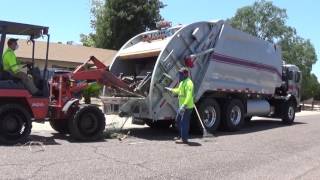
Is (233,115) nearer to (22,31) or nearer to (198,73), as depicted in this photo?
(198,73)

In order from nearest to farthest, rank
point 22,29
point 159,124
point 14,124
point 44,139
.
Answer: point 14,124, point 22,29, point 44,139, point 159,124

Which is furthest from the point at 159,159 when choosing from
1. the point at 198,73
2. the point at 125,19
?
the point at 125,19

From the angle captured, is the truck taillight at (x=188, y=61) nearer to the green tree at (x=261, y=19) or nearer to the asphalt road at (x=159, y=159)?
the asphalt road at (x=159, y=159)

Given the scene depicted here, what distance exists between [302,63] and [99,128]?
58.1 meters

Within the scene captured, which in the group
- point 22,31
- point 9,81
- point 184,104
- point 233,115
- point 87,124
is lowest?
point 87,124

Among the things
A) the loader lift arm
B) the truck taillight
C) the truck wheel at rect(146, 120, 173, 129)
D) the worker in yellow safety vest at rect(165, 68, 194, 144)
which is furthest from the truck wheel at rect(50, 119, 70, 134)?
the truck taillight

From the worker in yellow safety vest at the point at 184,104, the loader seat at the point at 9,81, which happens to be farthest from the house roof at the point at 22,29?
the worker in yellow safety vest at the point at 184,104

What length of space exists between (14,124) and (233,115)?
7686 mm

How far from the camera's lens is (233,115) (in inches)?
662

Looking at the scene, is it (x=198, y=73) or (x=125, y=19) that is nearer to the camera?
(x=198, y=73)

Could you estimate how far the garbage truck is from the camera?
45.5 ft

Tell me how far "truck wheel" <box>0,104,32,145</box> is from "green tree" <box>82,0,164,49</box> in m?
37.0

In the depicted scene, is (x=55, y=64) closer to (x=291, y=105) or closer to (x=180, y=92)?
(x=291, y=105)

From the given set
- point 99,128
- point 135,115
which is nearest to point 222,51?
point 135,115
